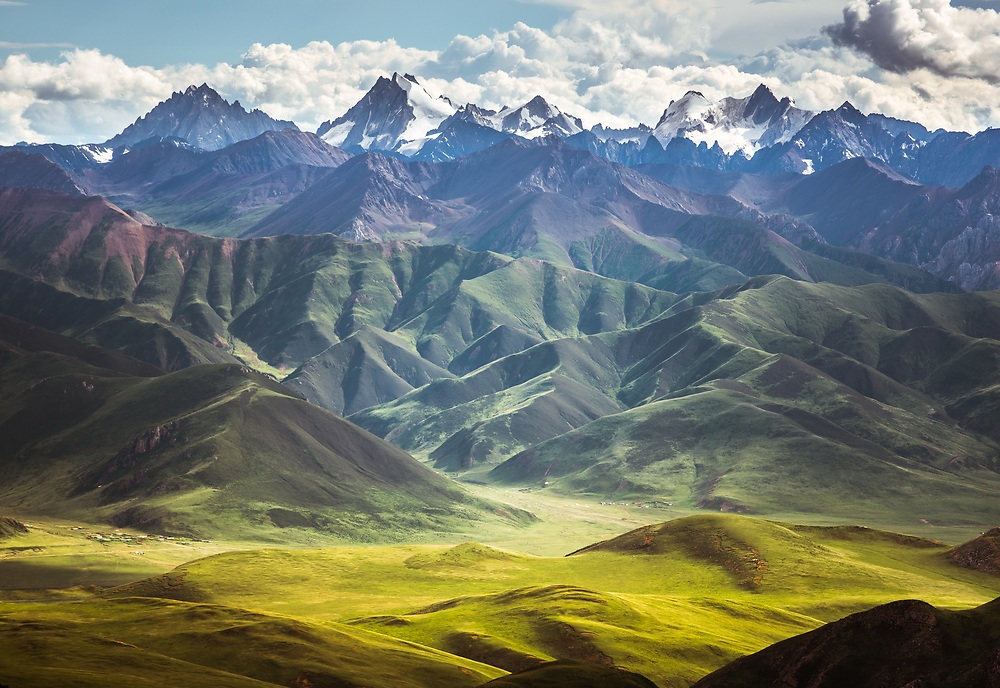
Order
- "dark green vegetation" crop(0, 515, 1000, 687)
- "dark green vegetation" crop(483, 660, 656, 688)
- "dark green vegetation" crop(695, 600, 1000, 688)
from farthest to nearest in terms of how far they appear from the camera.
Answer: "dark green vegetation" crop(0, 515, 1000, 687), "dark green vegetation" crop(483, 660, 656, 688), "dark green vegetation" crop(695, 600, 1000, 688)

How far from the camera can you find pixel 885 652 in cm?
9956

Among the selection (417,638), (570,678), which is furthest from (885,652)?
(417,638)

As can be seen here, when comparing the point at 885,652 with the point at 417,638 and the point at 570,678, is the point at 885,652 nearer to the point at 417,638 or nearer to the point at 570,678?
the point at 570,678

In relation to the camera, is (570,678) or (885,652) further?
(570,678)

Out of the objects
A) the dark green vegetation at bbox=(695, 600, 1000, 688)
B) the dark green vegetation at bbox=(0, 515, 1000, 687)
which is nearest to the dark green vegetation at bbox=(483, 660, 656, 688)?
the dark green vegetation at bbox=(0, 515, 1000, 687)

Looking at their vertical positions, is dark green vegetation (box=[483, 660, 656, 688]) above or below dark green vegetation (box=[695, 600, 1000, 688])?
below

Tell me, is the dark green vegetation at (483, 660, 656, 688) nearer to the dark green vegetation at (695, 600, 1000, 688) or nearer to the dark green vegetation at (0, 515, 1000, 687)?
the dark green vegetation at (0, 515, 1000, 687)

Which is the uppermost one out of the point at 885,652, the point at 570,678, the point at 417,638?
the point at 885,652

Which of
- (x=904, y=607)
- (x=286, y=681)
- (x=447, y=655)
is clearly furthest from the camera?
(x=447, y=655)

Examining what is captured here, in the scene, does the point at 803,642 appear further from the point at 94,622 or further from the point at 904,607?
the point at 94,622

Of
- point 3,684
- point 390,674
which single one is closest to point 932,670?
point 390,674

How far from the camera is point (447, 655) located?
5640 inches

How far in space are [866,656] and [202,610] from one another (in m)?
95.8

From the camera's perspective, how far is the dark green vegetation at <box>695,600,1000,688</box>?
95.4 meters
